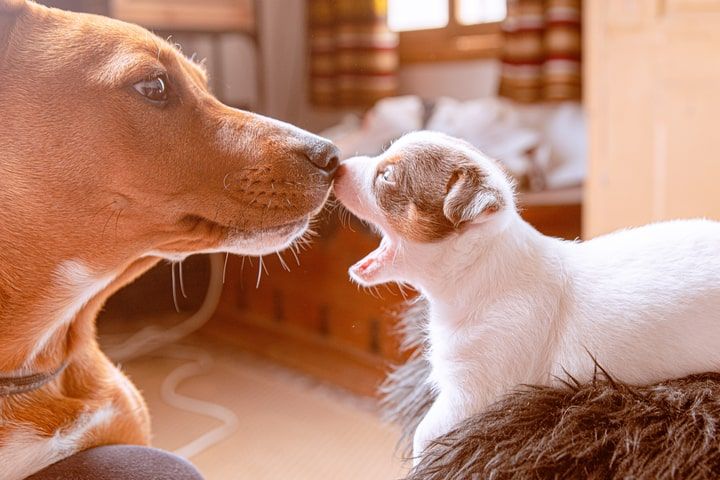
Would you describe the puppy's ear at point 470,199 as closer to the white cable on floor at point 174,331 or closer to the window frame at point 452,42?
the white cable on floor at point 174,331

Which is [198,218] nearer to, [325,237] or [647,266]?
[647,266]

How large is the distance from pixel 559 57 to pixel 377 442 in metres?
1.34

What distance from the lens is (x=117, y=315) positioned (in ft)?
8.18

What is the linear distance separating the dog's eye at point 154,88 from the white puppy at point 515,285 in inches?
9.8

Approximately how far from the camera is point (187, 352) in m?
2.49

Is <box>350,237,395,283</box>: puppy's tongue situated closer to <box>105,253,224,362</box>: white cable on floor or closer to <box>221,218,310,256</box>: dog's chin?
<box>221,218,310,256</box>: dog's chin

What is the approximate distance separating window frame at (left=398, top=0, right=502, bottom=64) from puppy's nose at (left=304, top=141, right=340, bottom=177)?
195 centimetres

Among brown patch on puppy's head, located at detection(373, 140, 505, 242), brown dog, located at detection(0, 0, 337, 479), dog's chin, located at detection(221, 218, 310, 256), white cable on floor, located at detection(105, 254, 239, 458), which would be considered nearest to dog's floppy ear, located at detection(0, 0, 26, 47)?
brown dog, located at detection(0, 0, 337, 479)

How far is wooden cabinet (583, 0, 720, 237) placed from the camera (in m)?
1.76

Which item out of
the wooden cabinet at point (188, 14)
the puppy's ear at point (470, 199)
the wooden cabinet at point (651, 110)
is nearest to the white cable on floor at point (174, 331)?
the wooden cabinet at point (188, 14)

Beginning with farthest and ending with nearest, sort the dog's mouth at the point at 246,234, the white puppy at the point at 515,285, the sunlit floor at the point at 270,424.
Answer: the sunlit floor at the point at 270,424
the dog's mouth at the point at 246,234
the white puppy at the point at 515,285

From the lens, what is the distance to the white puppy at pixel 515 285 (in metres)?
0.77

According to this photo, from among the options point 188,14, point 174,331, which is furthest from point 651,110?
point 174,331

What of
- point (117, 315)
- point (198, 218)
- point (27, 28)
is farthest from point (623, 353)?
point (117, 315)
